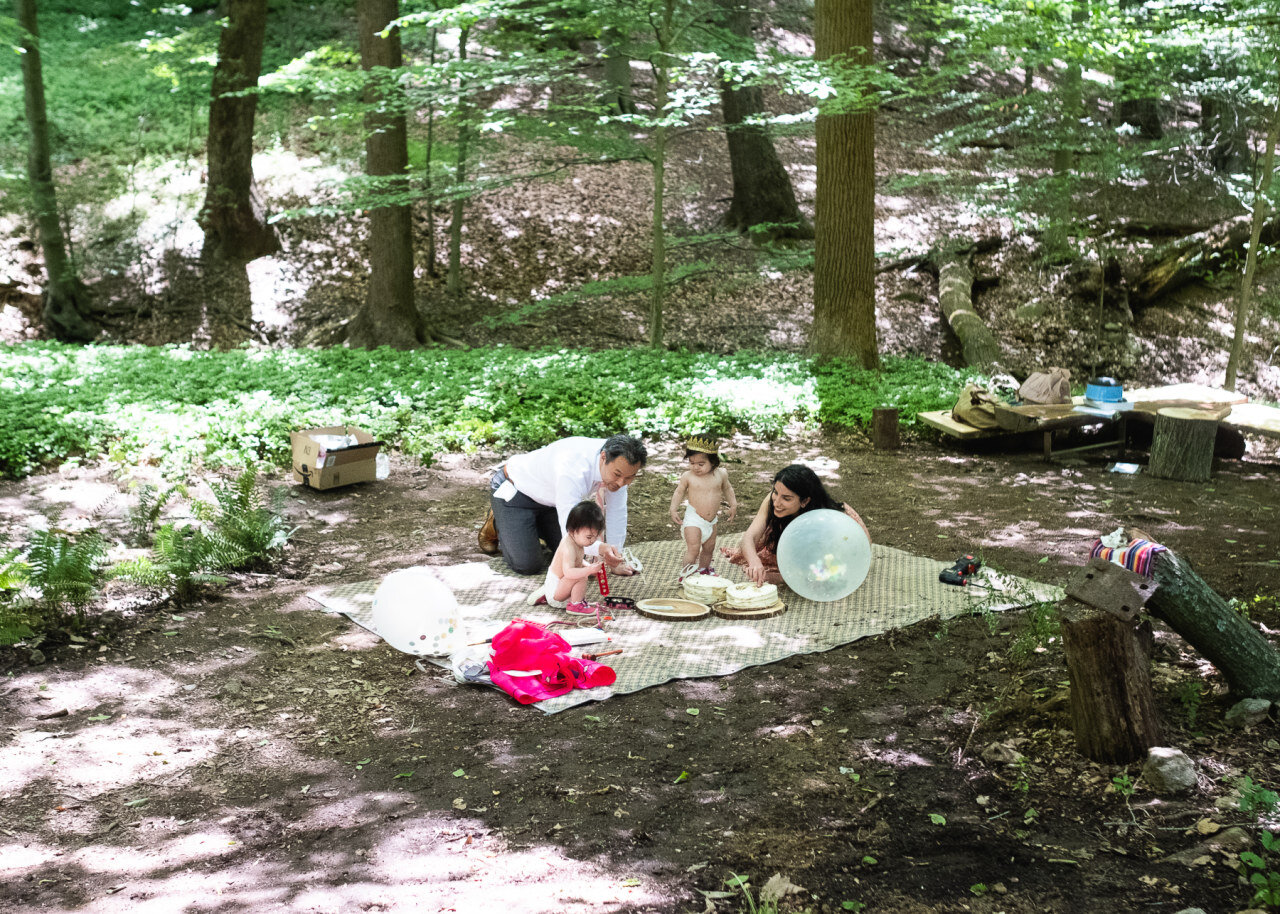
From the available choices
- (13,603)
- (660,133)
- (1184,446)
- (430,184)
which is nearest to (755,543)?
(13,603)

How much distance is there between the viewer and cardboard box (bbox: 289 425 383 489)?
7.98 m

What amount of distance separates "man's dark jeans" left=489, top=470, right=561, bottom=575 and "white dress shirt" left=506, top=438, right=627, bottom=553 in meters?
0.10

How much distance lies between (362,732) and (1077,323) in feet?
44.2

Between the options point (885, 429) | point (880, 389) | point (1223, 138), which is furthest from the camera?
point (1223, 138)

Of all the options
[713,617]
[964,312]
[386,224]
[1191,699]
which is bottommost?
[713,617]

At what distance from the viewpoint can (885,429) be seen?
9648 millimetres

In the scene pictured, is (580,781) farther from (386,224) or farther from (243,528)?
(386,224)

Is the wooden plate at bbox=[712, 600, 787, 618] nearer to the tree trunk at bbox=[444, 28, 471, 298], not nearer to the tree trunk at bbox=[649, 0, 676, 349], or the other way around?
→ the tree trunk at bbox=[649, 0, 676, 349]

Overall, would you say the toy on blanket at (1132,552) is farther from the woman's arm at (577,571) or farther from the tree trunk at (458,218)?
the tree trunk at (458,218)

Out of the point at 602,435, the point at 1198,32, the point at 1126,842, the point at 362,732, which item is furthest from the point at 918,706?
the point at 1198,32

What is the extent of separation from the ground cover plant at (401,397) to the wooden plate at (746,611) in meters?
4.16

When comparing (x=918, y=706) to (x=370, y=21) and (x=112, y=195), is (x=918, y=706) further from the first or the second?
(x=112, y=195)

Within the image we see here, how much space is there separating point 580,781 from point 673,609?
1.86 meters

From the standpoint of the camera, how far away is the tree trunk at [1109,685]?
373cm
